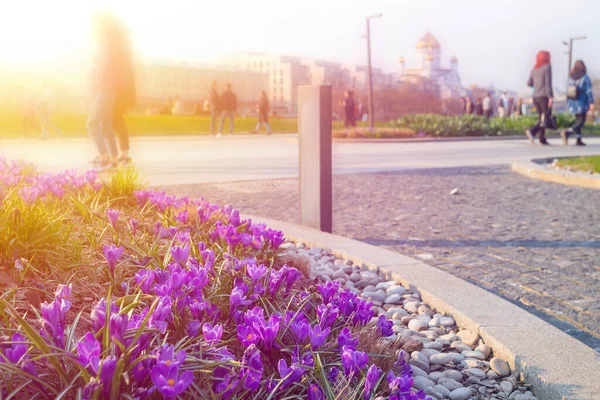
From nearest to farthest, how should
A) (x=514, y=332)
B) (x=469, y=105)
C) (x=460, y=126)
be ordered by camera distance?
(x=514, y=332), (x=460, y=126), (x=469, y=105)

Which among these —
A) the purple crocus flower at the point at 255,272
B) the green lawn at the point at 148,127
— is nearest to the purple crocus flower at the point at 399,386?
the purple crocus flower at the point at 255,272

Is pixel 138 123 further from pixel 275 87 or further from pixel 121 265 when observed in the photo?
pixel 275 87

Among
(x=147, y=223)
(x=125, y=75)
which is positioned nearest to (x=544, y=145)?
(x=125, y=75)

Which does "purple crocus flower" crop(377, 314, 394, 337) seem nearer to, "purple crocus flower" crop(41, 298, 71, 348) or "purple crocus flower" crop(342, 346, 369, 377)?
"purple crocus flower" crop(342, 346, 369, 377)

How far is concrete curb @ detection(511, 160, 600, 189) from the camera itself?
816 centimetres

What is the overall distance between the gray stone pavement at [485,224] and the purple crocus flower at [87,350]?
2219 mm

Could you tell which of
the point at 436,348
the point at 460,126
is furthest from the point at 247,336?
the point at 460,126

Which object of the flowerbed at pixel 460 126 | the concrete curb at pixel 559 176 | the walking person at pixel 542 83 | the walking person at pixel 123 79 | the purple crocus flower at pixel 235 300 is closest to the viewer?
the purple crocus flower at pixel 235 300

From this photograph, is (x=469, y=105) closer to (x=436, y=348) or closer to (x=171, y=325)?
(x=436, y=348)

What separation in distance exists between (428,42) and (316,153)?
15837cm

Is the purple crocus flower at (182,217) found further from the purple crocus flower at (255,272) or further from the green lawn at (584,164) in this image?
the green lawn at (584,164)

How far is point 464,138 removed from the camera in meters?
23.2

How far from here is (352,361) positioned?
1.75 metres

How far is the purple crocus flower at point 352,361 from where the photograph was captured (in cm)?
175
